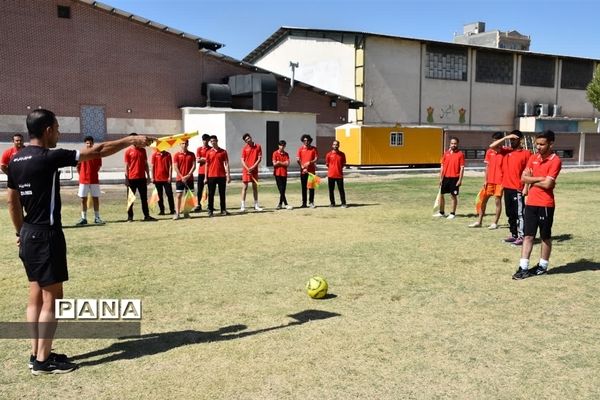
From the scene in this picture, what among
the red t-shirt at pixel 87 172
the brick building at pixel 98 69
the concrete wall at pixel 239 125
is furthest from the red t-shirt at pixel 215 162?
the brick building at pixel 98 69

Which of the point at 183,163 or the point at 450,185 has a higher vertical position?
the point at 183,163

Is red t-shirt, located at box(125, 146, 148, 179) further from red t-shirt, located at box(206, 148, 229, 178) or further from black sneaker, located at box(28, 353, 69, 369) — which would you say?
black sneaker, located at box(28, 353, 69, 369)

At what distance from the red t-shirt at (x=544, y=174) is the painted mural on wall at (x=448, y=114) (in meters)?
35.8

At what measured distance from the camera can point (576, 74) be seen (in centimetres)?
4944

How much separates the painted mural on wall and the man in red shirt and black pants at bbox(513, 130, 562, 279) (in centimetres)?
3587

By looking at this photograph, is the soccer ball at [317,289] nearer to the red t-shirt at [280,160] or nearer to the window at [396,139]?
the red t-shirt at [280,160]

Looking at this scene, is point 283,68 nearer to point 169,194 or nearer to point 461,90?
point 461,90

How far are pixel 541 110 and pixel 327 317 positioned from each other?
45.6m

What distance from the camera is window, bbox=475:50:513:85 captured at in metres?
44.2

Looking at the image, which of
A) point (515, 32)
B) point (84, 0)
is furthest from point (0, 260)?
point (515, 32)

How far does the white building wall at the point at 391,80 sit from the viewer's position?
128 feet

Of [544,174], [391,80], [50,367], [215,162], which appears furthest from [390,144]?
[50,367]

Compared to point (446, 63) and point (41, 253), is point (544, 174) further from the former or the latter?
point (446, 63)

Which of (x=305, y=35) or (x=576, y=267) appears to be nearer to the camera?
(x=576, y=267)
